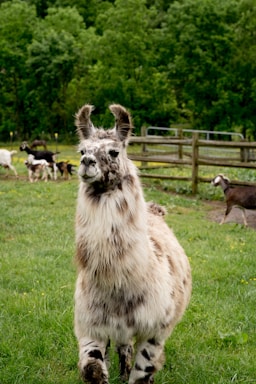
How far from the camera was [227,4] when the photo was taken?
38.3 metres

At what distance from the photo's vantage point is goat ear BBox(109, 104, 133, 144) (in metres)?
3.66

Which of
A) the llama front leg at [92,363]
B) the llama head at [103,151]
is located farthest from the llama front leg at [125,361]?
the llama head at [103,151]

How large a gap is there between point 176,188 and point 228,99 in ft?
74.5

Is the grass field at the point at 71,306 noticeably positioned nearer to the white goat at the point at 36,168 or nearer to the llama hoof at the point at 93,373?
the llama hoof at the point at 93,373

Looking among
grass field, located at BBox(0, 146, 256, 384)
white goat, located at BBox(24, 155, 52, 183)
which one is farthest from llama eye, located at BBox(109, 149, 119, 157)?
white goat, located at BBox(24, 155, 52, 183)

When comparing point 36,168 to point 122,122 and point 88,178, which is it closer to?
point 122,122

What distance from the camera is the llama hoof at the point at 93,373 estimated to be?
3.45 m

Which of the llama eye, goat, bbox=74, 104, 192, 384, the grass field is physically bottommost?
the grass field

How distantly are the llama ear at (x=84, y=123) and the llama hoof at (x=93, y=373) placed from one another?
144cm

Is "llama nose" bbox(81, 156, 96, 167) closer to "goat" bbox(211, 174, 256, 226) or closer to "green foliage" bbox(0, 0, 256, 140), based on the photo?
"goat" bbox(211, 174, 256, 226)

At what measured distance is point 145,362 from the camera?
368 centimetres

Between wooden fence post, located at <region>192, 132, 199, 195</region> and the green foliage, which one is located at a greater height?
the green foliage

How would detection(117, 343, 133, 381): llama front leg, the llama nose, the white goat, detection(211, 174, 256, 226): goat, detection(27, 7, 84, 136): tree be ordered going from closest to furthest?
1. the llama nose
2. detection(117, 343, 133, 381): llama front leg
3. detection(211, 174, 256, 226): goat
4. the white goat
5. detection(27, 7, 84, 136): tree

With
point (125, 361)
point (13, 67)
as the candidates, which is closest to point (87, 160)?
point (125, 361)
